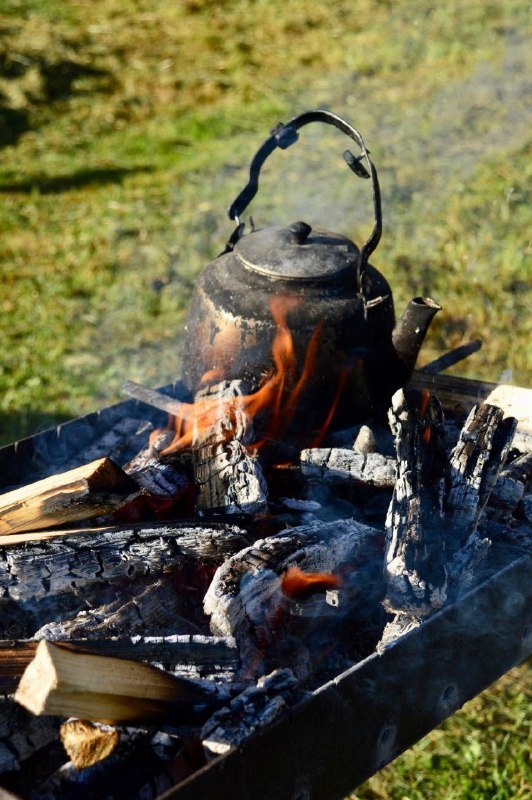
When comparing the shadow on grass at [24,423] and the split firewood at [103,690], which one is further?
the shadow on grass at [24,423]

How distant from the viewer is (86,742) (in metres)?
1.70

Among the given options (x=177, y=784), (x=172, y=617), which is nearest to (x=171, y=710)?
(x=177, y=784)

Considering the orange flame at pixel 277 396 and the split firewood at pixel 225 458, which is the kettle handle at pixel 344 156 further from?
the split firewood at pixel 225 458

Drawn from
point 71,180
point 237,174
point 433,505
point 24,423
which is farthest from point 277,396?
point 71,180

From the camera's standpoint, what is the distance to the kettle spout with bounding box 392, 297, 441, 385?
8.72 ft

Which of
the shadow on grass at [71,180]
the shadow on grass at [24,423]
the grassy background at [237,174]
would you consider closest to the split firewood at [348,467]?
the grassy background at [237,174]

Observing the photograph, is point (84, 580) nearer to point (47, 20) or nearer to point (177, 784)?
point (177, 784)

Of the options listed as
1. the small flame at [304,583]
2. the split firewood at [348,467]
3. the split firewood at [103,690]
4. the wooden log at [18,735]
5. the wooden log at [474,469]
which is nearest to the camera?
the split firewood at [103,690]

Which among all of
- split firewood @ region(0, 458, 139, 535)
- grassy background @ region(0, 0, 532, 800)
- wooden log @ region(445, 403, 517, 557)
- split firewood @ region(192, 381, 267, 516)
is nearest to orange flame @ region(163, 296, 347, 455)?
split firewood @ region(192, 381, 267, 516)

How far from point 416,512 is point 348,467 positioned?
1.22 ft

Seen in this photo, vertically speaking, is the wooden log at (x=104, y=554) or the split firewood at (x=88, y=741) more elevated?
the wooden log at (x=104, y=554)

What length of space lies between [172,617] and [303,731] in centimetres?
47

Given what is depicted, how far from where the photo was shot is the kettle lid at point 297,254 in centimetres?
266

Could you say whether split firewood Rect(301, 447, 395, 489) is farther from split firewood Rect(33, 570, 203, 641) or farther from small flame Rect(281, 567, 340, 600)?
split firewood Rect(33, 570, 203, 641)
